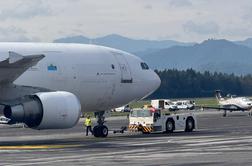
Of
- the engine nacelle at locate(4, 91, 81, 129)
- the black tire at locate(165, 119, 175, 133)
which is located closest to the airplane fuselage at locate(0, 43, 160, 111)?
the engine nacelle at locate(4, 91, 81, 129)

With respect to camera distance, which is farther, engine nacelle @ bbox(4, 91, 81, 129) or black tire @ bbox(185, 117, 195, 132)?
black tire @ bbox(185, 117, 195, 132)

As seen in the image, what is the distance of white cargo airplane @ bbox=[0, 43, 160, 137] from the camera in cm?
3688

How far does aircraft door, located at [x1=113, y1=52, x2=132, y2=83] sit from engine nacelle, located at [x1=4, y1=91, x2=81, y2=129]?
739 centimetres

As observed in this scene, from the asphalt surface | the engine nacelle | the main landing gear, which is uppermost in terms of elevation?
the engine nacelle

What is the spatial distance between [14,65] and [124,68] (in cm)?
953

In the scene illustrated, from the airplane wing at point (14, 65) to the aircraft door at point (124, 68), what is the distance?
7815 mm

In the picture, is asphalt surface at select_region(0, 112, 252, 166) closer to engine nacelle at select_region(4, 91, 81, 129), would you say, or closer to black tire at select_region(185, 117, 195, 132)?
engine nacelle at select_region(4, 91, 81, 129)

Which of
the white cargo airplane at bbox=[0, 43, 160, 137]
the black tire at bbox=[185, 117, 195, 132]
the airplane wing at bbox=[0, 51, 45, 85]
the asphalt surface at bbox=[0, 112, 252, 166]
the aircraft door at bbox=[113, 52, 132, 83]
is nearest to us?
the asphalt surface at bbox=[0, 112, 252, 166]

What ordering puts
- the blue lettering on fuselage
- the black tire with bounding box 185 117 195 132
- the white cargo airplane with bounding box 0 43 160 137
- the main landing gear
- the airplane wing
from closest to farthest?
the airplane wing → the white cargo airplane with bounding box 0 43 160 137 → the blue lettering on fuselage → the main landing gear → the black tire with bounding box 185 117 195 132

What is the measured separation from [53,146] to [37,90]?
10.5 feet

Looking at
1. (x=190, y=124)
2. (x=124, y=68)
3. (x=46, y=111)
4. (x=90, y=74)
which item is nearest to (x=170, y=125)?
(x=190, y=124)

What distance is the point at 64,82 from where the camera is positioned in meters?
40.9

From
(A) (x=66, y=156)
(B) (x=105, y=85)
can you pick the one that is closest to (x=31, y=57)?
(A) (x=66, y=156)

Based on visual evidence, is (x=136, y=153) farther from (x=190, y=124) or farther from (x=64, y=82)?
(x=190, y=124)
